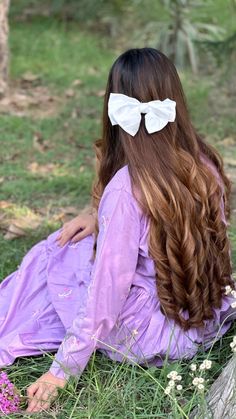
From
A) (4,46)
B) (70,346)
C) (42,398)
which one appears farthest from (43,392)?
(4,46)

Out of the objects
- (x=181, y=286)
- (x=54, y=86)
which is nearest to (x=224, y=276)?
(x=181, y=286)

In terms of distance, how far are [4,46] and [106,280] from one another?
414 centimetres

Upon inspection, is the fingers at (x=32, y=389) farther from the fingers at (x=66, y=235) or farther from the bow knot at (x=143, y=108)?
the bow knot at (x=143, y=108)

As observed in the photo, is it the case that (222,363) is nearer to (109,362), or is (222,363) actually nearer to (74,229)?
(109,362)

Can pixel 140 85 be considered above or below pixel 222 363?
above

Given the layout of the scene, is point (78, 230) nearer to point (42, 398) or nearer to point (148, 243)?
point (148, 243)

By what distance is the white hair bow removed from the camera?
226 cm

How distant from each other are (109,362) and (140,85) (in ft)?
3.29

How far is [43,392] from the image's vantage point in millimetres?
2350

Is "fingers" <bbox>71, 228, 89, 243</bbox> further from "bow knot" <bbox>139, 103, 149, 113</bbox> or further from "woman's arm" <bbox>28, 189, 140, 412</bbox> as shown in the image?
"bow knot" <bbox>139, 103, 149, 113</bbox>

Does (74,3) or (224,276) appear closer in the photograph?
(224,276)

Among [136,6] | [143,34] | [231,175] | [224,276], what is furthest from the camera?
[136,6]

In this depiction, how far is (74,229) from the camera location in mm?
2838

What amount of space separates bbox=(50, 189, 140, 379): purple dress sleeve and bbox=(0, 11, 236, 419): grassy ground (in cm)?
11
